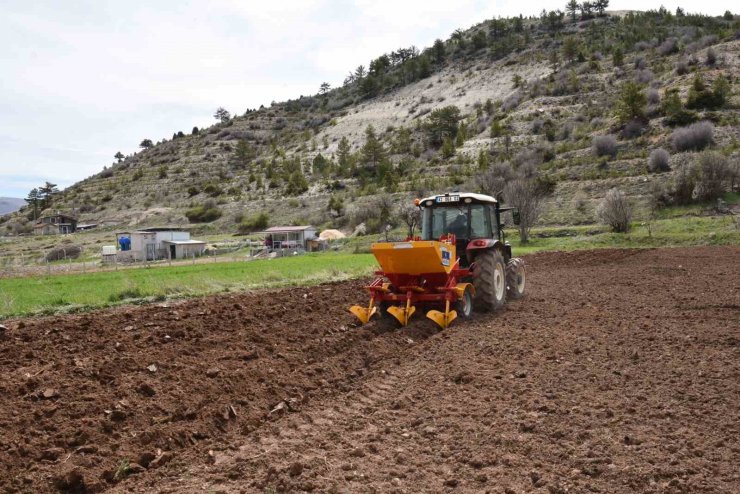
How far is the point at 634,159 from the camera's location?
42812 millimetres

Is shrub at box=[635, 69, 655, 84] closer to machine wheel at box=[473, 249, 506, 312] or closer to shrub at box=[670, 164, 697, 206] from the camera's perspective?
shrub at box=[670, 164, 697, 206]

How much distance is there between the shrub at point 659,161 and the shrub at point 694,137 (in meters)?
2.06

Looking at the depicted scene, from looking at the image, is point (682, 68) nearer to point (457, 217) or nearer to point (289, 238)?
point (289, 238)

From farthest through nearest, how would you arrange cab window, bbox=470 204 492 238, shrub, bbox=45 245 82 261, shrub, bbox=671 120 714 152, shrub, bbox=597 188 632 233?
shrub, bbox=45 245 82 261 → shrub, bbox=671 120 714 152 → shrub, bbox=597 188 632 233 → cab window, bbox=470 204 492 238

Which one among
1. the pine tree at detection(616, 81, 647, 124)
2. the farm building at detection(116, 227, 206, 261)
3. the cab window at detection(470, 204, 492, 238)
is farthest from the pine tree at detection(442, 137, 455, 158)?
the cab window at detection(470, 204, 492, 238)

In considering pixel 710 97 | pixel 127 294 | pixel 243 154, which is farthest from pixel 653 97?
pixel 243 154

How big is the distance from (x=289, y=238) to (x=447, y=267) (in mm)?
39930

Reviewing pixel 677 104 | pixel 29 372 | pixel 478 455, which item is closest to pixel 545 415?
pixel 478 455

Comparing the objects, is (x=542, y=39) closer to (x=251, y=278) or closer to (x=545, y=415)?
(x=251, y=278)

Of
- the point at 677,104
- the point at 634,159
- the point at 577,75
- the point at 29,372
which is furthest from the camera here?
the point at 577,75

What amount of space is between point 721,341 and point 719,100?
46506 millimetres

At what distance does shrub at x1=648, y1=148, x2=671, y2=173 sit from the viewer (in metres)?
39.2

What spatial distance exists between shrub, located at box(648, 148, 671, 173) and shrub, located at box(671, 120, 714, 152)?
2.06m

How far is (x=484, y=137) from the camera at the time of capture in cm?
6334
